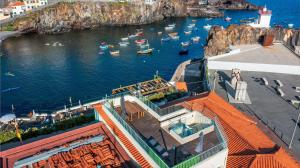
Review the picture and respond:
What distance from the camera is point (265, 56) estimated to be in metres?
48.4

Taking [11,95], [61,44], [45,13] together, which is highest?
[45,13]

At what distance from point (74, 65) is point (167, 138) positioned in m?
72.5

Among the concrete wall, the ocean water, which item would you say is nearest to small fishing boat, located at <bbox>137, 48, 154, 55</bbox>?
the ocean water

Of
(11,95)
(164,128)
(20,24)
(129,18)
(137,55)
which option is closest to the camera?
(164,128)

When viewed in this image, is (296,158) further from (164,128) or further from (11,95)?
(11,95)

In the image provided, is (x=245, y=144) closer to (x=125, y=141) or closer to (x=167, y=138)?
(x=167, y=138)

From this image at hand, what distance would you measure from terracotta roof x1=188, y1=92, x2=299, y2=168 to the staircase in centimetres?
716

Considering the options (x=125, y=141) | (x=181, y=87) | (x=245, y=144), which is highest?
(x=125, y=141)

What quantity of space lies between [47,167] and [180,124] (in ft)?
36.7

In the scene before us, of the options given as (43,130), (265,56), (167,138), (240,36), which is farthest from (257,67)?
(43,130)

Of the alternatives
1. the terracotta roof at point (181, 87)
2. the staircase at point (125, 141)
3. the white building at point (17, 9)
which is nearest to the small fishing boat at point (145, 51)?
the terracotta roof at point (181, 87)

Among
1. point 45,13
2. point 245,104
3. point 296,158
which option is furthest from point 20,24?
point 296,158

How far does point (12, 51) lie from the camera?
99.5m

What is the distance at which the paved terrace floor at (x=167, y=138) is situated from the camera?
19.4 meters
